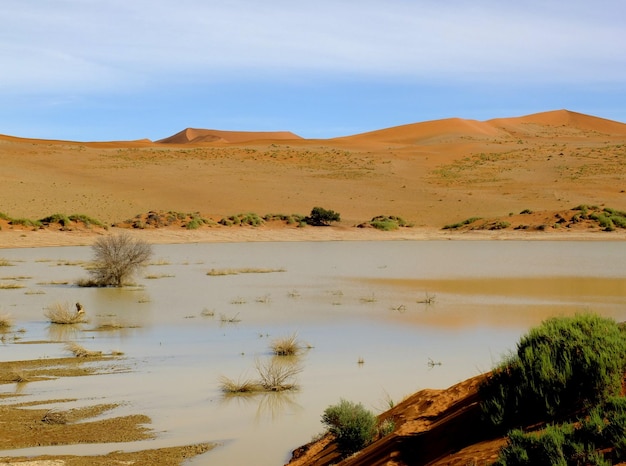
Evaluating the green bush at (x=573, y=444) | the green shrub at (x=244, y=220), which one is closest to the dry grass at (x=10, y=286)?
the green bush at (x=573, y=444)

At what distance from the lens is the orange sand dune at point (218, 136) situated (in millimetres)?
163250

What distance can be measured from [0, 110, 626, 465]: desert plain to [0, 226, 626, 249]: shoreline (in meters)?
0.09

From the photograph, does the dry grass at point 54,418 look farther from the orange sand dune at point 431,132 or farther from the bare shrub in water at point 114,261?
the orange sand dune at point 431,132

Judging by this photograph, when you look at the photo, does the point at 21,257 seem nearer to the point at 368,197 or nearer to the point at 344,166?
the point at 368,197

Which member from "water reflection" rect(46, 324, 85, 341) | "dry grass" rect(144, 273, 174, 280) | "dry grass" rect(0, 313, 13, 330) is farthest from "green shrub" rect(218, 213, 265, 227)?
"dry grass" rect(0, 313, 13, 330)

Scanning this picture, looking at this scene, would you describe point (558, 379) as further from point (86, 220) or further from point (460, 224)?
point (460, 224)

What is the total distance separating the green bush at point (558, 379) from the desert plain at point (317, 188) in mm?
6684

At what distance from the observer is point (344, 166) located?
234 ft

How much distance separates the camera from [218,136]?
538 ft

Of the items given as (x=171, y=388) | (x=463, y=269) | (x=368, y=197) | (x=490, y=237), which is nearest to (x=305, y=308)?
(x=171, y=388)

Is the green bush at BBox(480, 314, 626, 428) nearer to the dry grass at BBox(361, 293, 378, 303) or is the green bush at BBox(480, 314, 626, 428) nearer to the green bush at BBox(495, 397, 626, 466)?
the green bush at BBox(495, 397, 626, 466)

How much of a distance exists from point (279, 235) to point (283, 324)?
2689 centimetres

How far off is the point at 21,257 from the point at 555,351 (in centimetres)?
2847

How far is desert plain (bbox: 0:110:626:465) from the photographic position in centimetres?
4281
